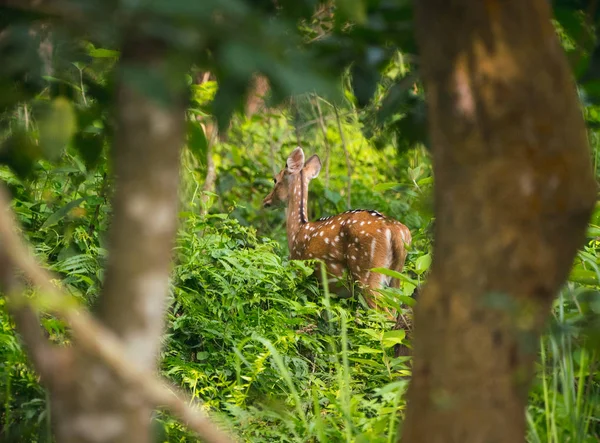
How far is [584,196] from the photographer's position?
64.7 inches

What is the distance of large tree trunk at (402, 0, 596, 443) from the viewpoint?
5.20 feet

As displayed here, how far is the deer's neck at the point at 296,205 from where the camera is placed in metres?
7.69

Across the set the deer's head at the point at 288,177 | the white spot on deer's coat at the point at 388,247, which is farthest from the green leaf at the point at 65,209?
the deer's head at the point at 288,177

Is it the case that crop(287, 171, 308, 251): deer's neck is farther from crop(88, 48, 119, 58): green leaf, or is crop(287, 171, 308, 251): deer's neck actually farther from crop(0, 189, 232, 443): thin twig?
crop(0, 189, 232, 443): thin twig

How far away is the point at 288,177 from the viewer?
813 centimetres

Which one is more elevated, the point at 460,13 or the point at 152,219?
the point at 460,13

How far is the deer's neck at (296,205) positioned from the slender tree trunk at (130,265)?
606 cm

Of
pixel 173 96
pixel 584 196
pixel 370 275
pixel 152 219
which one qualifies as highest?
pixel 173 96

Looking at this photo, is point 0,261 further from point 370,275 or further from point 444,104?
point 370,275

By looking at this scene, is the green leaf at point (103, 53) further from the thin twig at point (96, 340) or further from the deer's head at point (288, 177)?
the deer's head at point (288, 177)

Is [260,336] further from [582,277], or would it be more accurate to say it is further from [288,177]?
[288,177]

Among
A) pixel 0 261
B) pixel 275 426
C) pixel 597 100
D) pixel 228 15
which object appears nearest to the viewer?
pixel 228 15

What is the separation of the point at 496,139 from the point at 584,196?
0.66ft

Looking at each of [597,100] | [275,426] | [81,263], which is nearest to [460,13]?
[597,100]
